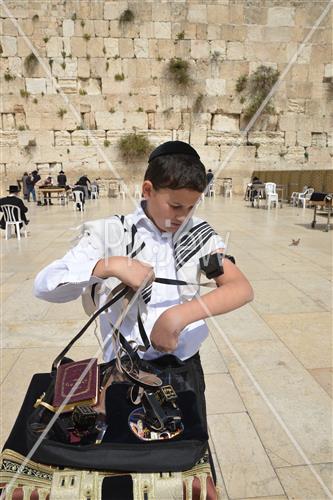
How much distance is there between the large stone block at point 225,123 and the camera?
20.1 m

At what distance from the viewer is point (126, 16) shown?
61.1 feet

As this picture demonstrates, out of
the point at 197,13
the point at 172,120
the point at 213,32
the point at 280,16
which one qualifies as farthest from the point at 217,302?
the point at 280,16

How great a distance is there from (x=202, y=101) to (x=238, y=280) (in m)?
20.2

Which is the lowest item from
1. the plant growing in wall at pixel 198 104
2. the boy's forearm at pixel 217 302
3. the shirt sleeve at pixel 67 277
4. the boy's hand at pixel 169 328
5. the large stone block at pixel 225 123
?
the boy's hand at pixel 169 328

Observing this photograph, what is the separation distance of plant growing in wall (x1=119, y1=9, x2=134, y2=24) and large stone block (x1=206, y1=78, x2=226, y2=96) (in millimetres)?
4807

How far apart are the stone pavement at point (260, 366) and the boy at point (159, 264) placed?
3.43 ft

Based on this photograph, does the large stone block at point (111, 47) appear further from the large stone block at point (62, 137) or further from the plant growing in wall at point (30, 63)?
the large stone block at point (62, 137)

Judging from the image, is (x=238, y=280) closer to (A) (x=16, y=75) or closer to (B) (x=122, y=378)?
(B) (x=122, y=378)

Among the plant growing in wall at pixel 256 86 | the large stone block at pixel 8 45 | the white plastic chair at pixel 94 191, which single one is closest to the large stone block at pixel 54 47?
the large stone block at pixel 8 45

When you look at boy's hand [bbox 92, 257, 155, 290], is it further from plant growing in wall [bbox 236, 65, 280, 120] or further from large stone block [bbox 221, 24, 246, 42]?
large stone block [bbox 221, 24, 246, 42]

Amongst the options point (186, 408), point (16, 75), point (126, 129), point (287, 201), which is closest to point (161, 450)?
point (186, 408)

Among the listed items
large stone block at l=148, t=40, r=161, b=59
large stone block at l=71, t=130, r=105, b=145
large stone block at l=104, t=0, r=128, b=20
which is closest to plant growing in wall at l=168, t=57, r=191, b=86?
large stone block at l=148, t=40, r=161, b=59

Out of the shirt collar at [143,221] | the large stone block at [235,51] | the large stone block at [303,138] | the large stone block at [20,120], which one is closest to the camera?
the shirt collar at [143,221]

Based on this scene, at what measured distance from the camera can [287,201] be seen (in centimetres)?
1689
